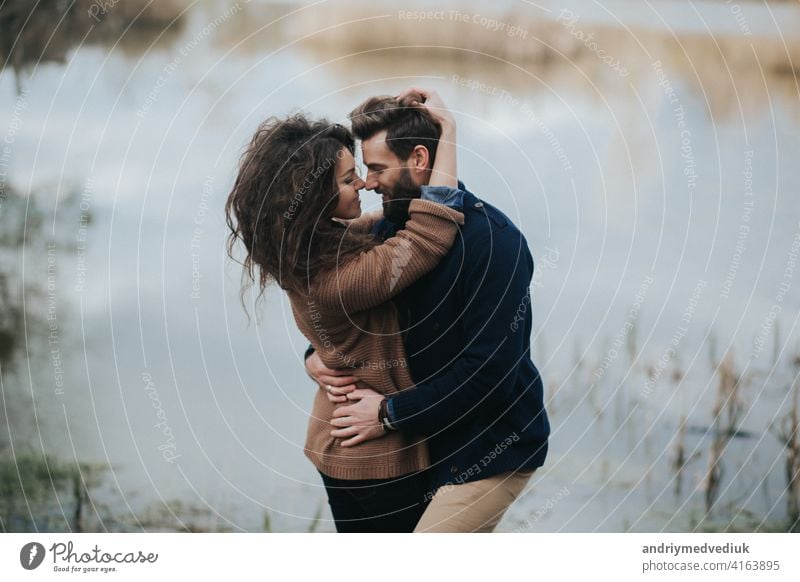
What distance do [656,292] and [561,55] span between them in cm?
85

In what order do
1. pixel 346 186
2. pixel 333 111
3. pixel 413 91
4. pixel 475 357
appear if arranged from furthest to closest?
pixel 333 111 < pixel 413 91 < pixel 346 186 < pixel 475 357

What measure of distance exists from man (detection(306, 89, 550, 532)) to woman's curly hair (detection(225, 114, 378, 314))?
0.13 m

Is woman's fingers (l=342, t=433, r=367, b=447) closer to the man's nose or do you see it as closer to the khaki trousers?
the khaki trousers

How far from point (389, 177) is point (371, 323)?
0.40 metres

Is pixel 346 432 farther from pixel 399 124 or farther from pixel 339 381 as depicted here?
pixel 399 124

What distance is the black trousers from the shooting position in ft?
9.71

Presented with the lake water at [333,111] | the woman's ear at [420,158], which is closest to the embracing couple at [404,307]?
the woman's ear at [420,158]

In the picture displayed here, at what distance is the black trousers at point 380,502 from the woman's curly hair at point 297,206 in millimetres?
573

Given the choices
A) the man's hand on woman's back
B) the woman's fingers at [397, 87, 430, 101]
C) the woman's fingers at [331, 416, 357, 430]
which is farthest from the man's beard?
the woman's fingers at [331, 416, 357, 430]

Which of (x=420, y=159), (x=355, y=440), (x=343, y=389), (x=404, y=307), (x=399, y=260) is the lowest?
(x=355, y=440)

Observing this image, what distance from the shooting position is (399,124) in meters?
2.90

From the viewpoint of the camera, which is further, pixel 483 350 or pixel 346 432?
pixel 346 432

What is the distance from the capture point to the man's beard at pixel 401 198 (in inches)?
114

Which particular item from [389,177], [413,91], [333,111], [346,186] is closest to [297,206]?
[346,186]
